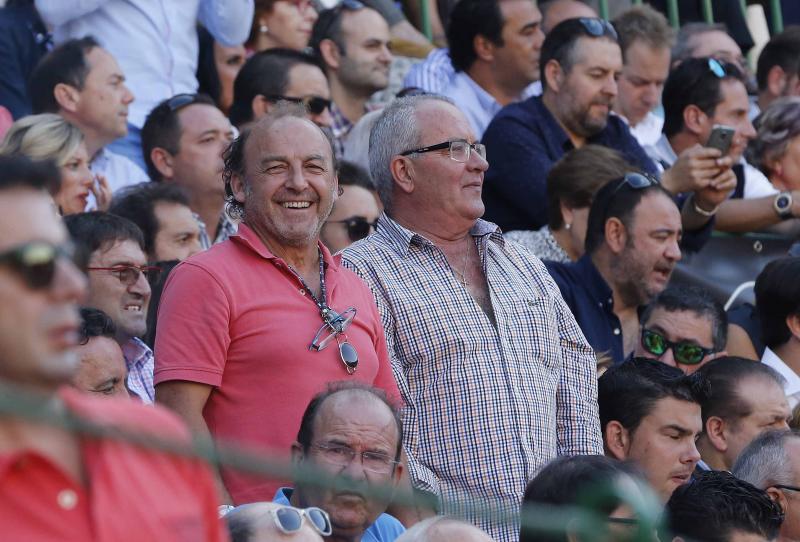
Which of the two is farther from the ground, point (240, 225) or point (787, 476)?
point (240, 225)

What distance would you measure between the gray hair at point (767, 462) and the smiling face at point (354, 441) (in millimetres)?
1730

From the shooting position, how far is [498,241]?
6.07 m

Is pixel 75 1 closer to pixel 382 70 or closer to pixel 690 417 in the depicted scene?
pixel 382 70

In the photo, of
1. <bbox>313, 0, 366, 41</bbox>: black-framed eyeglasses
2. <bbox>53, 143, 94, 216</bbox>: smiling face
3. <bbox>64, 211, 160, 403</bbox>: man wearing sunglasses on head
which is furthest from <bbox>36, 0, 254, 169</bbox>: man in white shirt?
<bbox>64, 211, 160, 403</bbox>: man wearing sunglasses on head

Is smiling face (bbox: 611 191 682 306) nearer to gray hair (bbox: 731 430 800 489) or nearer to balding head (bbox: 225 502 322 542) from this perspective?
gray hair (bbox: 731 430 800 489)

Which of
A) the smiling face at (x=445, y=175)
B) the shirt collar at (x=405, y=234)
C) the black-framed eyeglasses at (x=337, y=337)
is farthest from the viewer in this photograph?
the smiling face at (x=445, y=175)

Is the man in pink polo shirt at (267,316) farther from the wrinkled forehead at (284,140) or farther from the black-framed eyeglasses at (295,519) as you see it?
the black-framed eyeglasses at (295,519)

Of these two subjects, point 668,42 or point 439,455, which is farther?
point 668,42

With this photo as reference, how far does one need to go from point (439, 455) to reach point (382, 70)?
4361 mm

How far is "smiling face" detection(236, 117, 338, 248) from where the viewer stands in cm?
531

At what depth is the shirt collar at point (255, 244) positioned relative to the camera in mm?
5203

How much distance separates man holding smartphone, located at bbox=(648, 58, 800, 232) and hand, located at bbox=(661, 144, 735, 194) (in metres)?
0.41

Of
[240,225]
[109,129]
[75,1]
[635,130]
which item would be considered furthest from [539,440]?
[635,130]

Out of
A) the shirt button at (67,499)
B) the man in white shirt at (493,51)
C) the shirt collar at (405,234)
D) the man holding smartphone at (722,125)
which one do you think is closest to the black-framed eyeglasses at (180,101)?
the man in white shirt at (493,51)
